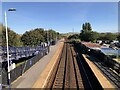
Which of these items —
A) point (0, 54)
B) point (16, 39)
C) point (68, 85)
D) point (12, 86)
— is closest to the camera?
point (12, 86)

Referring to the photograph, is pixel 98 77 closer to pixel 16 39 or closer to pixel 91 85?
pixel 91 85

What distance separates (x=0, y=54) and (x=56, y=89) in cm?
1117

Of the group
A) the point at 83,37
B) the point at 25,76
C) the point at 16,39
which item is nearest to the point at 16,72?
the point at 25,76

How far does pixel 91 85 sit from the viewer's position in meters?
22.5

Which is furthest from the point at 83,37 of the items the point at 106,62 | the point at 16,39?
the point at 106,62

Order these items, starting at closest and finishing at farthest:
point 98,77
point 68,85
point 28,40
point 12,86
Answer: point 12,86 < point 68,85 < point 98,77 < point 28,40

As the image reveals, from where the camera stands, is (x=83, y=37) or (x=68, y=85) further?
(x=83, y=37)

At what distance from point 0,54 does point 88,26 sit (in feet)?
424

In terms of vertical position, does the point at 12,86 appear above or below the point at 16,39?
below

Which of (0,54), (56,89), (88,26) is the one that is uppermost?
(88,26)

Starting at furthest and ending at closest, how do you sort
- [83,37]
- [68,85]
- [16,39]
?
1. [83,37]
2. [16,39]
3. [68,85]

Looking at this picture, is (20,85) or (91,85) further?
(91,85)

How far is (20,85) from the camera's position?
67.5 feet

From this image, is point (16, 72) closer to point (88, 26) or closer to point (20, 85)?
Answer: point (20, 85)
